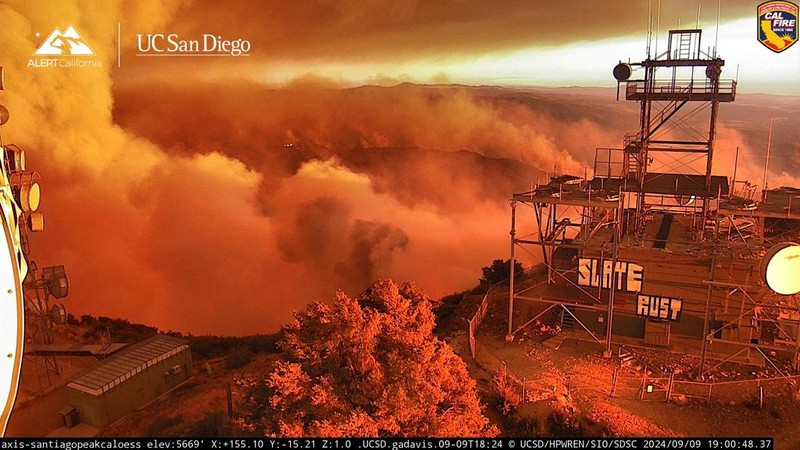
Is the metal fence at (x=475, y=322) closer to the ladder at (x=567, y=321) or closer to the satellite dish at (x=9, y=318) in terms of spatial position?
the ladder at (x=567, y=321)

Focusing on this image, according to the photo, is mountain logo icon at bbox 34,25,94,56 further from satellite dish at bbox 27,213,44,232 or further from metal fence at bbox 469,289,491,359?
satellite dish at bbox 27,213,44,232

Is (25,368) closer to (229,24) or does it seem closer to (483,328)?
(483,328)

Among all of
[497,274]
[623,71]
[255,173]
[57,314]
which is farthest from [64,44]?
[623,71]

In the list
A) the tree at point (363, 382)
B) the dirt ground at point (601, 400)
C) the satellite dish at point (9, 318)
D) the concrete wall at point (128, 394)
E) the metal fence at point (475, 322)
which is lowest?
the concrete wall at point (128, 394)

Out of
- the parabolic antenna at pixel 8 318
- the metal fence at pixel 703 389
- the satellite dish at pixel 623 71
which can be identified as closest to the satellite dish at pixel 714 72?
the satellite dish at pixel 623 71

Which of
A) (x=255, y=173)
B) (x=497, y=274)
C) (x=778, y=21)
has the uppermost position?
(x=778, y=21)

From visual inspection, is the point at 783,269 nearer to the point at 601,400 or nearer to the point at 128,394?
the point at 601,400
